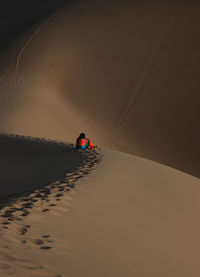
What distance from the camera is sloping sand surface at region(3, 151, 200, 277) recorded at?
3.67m

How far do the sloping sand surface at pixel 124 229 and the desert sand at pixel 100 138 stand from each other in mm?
19

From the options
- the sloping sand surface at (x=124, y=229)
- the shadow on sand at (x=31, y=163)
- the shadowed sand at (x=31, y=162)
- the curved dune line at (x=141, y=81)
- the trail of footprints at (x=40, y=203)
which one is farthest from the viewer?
the curved dune line at (x=141, y=81)

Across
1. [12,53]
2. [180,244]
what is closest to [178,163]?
[180,244]

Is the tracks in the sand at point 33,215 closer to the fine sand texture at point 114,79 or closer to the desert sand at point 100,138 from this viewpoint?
the desert sand at point 100,138

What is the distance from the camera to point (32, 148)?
10438mm

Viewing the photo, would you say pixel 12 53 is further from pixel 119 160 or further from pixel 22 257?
pixel 22 257

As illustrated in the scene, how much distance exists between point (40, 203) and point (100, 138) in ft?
41.1

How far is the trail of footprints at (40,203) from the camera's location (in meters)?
3.96

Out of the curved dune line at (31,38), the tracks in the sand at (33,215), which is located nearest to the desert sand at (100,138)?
the tracks in the sand at (33,215)

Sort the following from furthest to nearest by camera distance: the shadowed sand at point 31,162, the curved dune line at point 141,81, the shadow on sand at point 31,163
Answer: the curved dune line at point 141,81
the shadowed sand at point 31,162
the shadow on sand at point 31,163

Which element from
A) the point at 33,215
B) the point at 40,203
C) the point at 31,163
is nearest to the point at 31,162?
the point at 31,163

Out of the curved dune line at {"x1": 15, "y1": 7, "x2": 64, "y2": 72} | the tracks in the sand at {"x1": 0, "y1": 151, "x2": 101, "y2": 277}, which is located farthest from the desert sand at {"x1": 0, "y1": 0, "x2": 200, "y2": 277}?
the curved dune line at {"x1": 15, "y1": 7, "x2": 64, "y2": 72}

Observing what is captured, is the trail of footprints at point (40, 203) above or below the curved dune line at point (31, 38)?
below

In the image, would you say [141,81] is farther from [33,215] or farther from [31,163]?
[33,215]
